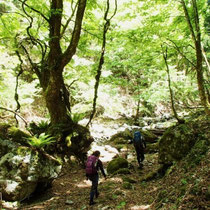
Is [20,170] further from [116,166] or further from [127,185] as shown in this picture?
[116,166]

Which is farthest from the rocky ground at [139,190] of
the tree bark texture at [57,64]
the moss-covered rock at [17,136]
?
the tree bark texture at [57,64]

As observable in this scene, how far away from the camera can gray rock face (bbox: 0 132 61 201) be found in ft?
Answer: 18.0

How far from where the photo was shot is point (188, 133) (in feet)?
20.0

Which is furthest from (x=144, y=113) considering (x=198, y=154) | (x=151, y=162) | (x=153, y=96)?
(x=198, y=154)

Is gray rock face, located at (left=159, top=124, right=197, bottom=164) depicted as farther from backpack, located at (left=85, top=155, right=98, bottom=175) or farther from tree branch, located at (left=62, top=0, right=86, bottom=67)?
tree branch, located at (left=62, top=0, right=86, bottom=67)

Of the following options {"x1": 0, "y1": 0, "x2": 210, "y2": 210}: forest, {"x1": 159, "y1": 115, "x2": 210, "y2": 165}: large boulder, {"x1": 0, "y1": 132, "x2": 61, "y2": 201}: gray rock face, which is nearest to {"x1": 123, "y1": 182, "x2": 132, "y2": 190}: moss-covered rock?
{"x1": 0, "y1": 0, "x2": 210, "y2": 210}: forest

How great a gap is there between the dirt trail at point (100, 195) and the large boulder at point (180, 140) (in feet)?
3.35

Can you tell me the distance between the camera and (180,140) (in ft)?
19.9

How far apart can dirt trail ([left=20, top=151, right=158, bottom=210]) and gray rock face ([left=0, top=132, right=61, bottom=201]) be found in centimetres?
53

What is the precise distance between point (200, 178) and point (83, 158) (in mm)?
6136

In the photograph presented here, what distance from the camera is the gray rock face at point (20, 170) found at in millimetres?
5473

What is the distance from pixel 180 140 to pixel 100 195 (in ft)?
10.2

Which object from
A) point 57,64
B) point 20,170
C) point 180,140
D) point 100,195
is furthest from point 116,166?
point 57,64

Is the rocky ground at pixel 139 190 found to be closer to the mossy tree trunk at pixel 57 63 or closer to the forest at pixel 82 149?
the forest at pixel 82 149
